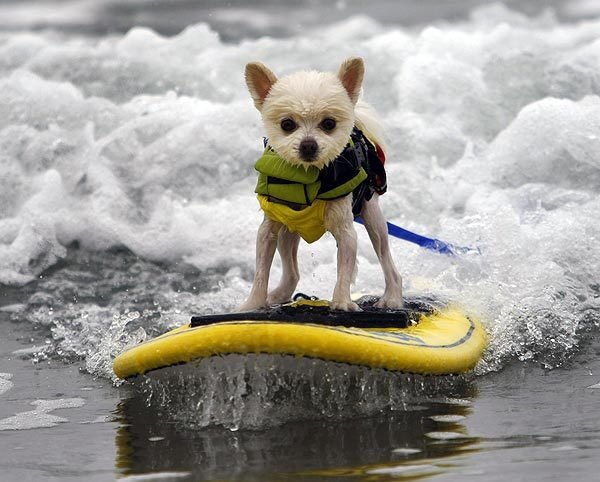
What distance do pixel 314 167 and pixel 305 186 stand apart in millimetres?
95

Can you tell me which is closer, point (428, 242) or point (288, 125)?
point (288, 125)

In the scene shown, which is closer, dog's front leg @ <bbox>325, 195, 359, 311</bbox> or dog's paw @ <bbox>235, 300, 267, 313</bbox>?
dog's front leg @ <bbox>325, 195, 359, 311</bbox>

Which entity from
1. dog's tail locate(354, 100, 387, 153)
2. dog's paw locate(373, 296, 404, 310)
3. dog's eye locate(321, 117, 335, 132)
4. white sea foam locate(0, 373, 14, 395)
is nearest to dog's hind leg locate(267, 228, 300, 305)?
dog's paw locate(373, 296, 404, 310)

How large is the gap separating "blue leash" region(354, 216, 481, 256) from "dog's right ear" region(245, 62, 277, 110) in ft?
4.94

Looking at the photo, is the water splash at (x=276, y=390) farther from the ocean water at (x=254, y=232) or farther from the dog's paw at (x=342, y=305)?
the dog's paw at (x=342, y=305)

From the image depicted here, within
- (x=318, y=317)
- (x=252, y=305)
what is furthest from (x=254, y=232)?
(x=318, y=317)

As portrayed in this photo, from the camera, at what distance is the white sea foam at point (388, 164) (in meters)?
7.60

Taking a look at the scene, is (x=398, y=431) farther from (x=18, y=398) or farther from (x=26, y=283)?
(x=26, y=283)

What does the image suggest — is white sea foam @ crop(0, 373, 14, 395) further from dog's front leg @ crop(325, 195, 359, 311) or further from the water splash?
dog's front leg @ crop(325, 195, 359, 311)

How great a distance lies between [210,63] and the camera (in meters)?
14.0

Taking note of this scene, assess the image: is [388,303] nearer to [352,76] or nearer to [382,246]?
[382,246]

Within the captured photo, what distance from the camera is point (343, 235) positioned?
523 centimetres

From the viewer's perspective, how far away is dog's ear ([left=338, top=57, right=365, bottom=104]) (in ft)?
16.7

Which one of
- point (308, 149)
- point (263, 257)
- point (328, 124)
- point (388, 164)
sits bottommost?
point (263, 257)
